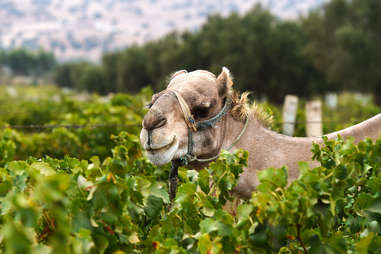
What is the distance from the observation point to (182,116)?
3.53 metres

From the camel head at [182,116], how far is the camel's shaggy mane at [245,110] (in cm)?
11

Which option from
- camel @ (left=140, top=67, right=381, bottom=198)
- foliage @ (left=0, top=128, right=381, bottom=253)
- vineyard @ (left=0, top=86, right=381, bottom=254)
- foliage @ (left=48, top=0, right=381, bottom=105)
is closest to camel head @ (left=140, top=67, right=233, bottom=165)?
camel @ (left=140, top=67, right=381, bottom=198)

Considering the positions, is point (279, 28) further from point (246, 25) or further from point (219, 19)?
point (219, 19)

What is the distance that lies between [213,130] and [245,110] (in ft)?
1.30

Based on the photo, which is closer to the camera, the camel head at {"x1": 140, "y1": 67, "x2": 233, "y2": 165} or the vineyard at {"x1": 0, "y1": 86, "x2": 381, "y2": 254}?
the vineyard at {"x1": 0, "y1": 86, "x2": 381, "y2": 254}

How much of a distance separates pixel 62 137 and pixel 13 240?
24.5 ft

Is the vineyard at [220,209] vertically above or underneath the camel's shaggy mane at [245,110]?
underneath

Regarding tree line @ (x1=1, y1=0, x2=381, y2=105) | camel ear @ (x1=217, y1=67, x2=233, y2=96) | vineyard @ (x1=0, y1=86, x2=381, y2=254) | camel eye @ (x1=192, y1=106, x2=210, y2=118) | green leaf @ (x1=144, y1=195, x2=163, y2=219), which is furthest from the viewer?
tree line @ (x1=1, y1=0, x2=381, y2=105)

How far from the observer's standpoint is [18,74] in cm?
18712

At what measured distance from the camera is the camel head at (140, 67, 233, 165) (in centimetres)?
331

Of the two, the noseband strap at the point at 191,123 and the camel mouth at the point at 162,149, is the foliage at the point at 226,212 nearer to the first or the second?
the camel mouth at the point at 162,149

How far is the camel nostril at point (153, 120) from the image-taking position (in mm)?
3275

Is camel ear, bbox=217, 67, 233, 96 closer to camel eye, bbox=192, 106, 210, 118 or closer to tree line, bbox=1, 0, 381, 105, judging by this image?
camel eye, bbox=192, 106, 210, 118

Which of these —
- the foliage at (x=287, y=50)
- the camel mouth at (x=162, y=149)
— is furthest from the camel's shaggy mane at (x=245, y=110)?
the foliage at (x=287, y=50)
